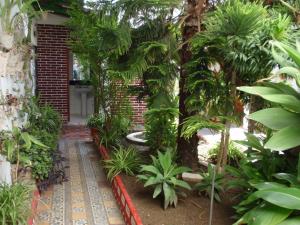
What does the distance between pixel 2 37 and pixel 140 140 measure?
3339mm

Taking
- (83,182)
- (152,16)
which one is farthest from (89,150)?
(152,16)

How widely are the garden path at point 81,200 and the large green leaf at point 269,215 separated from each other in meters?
1.68

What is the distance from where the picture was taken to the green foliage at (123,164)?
4137 millimetres

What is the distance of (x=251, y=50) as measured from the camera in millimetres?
2832

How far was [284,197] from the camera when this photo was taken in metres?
1.73

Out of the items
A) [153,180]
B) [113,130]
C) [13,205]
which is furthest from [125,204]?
[113,130]

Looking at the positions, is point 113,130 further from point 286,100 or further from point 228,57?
point 286,100

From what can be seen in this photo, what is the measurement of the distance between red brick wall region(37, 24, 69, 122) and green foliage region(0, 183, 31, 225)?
5519 millimetres

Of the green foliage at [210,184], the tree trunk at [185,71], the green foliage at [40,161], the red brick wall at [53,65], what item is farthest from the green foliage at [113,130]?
the red brick wall at [53,65]

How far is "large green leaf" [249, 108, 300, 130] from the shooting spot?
77.0 inches

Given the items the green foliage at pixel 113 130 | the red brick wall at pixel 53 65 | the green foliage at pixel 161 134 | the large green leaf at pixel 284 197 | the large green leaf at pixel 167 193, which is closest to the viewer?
the large green leaf at pixel 284 197

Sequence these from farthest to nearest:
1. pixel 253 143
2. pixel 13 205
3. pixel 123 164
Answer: pixel 123 164 < pixel 253 143 < pixel 13 205

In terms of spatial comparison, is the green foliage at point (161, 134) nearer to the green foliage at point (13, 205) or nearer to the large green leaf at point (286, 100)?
the green foliage at point (13, 205)

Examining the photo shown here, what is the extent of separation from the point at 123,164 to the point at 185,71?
1.44 meters
